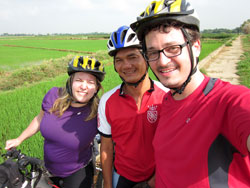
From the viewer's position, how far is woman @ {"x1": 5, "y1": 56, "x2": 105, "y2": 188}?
6.51 ft

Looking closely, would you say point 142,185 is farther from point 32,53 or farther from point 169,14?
point 32,53

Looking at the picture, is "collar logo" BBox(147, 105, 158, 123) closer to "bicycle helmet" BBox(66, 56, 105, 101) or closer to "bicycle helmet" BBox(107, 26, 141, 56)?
"bicycle helmet" BBox(107, 26, 141, 56)

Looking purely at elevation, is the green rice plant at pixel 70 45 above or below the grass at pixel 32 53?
above

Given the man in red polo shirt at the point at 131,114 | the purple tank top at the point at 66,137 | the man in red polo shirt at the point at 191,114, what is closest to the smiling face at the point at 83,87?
the purple tank top at the point at 66,137

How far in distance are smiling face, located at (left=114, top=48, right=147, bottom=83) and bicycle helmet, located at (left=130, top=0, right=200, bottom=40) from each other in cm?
55

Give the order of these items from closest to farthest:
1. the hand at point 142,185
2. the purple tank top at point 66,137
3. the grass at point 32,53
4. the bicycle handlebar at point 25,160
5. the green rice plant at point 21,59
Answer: the bicycle handlebar at point 25,160, the hand at point 142,185, the purple tank top at point 66,137, the green rice plant at point 21,59, the grass at point 32,53

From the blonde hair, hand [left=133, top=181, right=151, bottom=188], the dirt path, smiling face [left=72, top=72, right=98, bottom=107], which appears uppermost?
smiling face [left=72, top=72, right=98, bottom=107]

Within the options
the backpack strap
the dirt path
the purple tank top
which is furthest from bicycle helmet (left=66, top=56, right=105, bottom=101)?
the dirt path

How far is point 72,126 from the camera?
199 cm

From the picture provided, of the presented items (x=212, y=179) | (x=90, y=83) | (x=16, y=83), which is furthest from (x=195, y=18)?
(x=16, y=83)

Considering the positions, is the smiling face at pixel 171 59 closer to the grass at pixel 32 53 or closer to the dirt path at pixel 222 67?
the dirt path at pixel 222 67

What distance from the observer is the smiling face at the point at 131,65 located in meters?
1.74

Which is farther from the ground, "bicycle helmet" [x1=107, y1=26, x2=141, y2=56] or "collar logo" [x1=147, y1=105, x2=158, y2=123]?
"bicycle helmet" [x1=107, y1=26, x2=141, y2=56]

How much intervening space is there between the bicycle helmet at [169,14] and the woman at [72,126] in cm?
115
